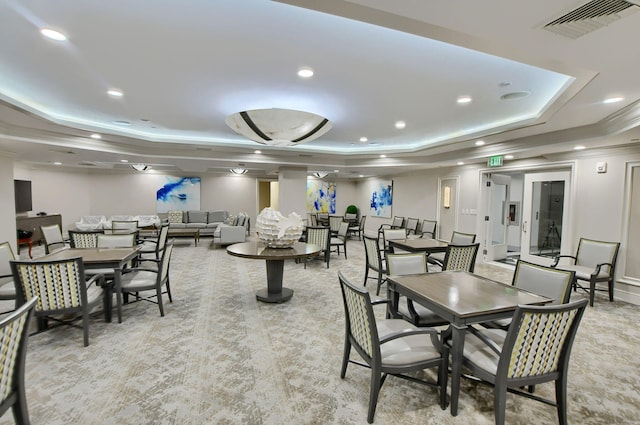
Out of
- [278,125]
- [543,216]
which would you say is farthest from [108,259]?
[543,216]

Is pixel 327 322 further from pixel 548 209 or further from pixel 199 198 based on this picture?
pixel 199 198

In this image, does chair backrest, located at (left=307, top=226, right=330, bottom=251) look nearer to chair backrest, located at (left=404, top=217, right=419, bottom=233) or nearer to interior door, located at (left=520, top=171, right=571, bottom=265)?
chair backrest, located at (left=404, top=217, right=419, bottom=233)

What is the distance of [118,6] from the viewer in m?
1.88

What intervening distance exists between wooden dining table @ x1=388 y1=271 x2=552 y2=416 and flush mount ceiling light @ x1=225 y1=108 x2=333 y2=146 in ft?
7.04

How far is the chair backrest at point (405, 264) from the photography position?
10.4 ft

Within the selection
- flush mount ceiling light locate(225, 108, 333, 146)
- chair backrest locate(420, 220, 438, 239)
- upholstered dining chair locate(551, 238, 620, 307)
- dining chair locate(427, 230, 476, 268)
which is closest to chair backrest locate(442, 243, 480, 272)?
dining chair locate(427, 230, 476, 268)

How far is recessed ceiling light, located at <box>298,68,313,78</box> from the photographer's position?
2789 millimetres

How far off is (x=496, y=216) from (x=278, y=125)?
20.0 feet

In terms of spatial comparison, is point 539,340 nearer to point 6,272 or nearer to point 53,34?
point 53,34

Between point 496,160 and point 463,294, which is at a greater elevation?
point 496,160

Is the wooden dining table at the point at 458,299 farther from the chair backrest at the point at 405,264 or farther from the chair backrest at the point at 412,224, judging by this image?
the chair backrest at the point at 412,224

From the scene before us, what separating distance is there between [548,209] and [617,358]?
3.87 meters

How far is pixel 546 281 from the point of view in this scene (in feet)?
8.71

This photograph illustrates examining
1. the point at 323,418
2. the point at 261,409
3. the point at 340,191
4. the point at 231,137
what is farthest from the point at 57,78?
the point at 340,191
